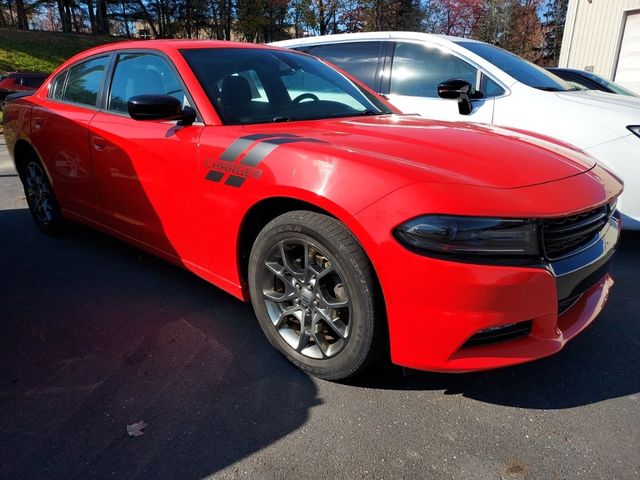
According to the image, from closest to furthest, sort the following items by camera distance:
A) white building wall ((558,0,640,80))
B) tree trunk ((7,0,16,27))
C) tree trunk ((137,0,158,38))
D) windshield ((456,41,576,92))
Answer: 1. windshield ((456,41,576,92))
2. white building wall ((558,0,640,80))
3. tree trunk ((7,0,16,27))
4. tree trunk ((137,0,158,38))

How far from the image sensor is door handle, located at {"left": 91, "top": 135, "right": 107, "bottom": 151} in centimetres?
321

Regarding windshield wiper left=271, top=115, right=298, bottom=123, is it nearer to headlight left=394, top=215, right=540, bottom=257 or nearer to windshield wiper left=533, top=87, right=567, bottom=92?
headlight left=394, top=215, right=540, bottom=257

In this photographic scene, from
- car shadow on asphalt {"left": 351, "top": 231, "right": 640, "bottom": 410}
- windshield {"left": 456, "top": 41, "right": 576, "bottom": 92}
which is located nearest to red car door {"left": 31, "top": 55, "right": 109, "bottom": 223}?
car shadow on asphalt {"left": 351, "top": 231, "right": 640, "bottom": 410}

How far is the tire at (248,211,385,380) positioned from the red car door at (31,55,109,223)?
172 centimetres

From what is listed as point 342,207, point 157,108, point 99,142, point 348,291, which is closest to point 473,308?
point 348,291

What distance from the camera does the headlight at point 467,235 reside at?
181cm

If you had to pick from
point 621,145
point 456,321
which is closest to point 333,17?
point 621,145

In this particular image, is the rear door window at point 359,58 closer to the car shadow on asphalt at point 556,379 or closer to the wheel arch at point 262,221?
the wheel arch at point 262,221

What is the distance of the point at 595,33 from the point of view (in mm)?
13625

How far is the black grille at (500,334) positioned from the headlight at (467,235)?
31cm

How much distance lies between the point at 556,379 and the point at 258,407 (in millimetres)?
1375

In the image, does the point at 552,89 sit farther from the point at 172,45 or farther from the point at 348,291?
the point at 348,291

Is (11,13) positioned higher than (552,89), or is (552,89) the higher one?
(11,13)

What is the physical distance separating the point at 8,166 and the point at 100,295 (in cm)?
576
